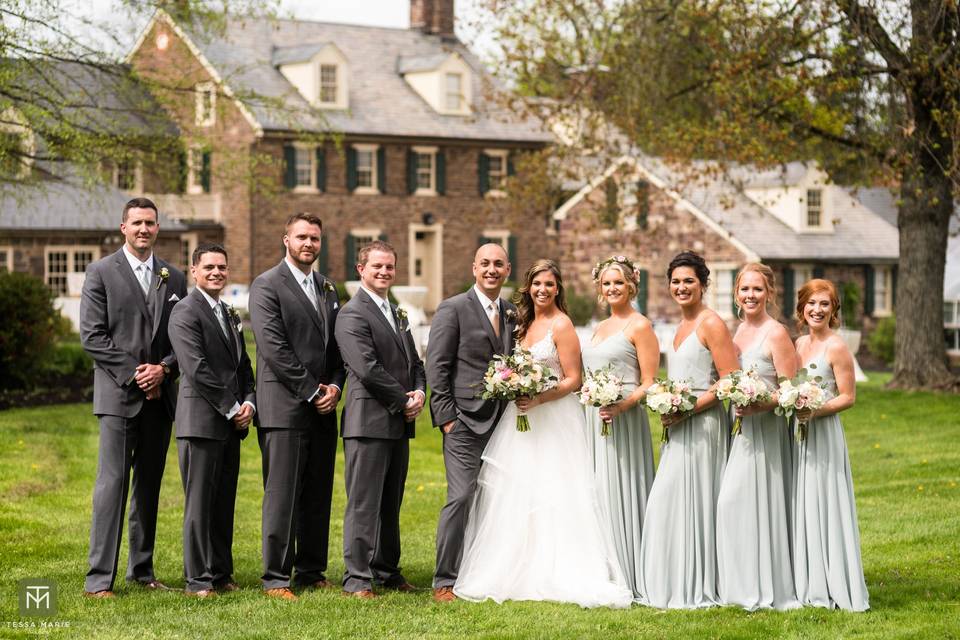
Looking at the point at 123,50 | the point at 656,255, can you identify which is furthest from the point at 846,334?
the point at 123,50

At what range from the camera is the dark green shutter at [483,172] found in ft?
153

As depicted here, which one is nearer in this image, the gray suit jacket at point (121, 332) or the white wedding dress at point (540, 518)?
the white wedding dress at point (540, 518)

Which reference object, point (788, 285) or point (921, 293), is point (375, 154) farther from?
point (921, 293)

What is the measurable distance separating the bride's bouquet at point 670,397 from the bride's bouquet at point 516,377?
25.5 inches

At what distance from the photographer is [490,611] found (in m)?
8.35

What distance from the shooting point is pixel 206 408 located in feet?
28.5

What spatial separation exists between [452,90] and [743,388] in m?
39.3

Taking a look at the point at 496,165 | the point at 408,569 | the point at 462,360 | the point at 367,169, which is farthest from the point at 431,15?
the point at 462,360

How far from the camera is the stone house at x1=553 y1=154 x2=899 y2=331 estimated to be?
3803 centimetres

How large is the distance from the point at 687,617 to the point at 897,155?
562 inches

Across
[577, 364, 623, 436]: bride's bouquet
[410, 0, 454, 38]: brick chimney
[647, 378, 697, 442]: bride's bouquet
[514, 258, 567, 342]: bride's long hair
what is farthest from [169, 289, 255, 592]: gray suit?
[410, 0, 454, 38]: brick chimney

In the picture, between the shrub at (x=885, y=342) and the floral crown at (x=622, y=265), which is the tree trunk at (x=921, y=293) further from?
the floral crown at (x=622, y=265)

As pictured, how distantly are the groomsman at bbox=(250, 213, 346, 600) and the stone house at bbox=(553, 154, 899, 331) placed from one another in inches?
1102

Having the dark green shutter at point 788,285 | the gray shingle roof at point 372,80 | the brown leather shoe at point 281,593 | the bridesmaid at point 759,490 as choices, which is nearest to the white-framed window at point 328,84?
the gray shingle roof at point 372,80
